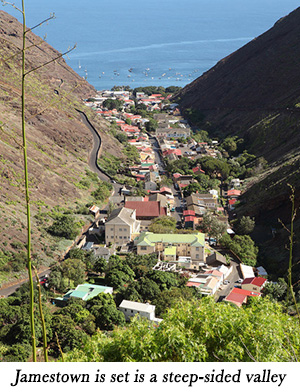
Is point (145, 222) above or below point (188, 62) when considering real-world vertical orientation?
below

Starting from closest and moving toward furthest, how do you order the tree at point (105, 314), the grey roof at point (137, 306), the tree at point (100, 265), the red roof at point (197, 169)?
1. the tree at point (105, 314)
2. the grey roof at point (137, 306)
3. the tree at point (100, 265)
4. the red roof at point (197, 169)

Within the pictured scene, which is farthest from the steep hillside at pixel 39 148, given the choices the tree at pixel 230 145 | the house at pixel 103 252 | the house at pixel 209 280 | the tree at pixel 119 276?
the tree at pixel 230 145

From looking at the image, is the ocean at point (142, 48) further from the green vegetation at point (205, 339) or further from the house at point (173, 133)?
the green vegetation at point (205, 339)

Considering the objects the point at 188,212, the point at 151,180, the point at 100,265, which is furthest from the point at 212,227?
the point at 151,180

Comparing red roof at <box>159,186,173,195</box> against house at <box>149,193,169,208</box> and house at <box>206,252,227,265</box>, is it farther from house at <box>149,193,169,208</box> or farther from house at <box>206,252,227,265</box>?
house at <box>206,252,227,265</box>

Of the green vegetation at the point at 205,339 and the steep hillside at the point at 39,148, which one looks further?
the steep hillside at the point at 39,148

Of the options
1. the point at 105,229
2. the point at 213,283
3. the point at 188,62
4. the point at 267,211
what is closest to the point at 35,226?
the point at 105,229

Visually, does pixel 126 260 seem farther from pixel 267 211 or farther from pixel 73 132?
pixel 73 132
